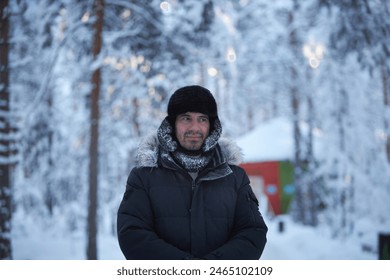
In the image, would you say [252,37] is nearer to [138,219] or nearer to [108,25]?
[108,25]

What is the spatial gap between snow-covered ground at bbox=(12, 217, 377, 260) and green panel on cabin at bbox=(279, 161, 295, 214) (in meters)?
3.90

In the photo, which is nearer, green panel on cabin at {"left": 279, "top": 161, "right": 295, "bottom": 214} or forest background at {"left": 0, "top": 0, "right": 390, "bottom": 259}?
forest background at {"left": 0, "top": 0, "right": 390, "bottom": 259}

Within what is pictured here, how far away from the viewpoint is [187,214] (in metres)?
2.07

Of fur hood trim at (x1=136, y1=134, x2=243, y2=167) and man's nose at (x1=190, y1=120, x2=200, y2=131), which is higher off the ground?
man's nose at (x1=190, y1=120, x2=200, y2=131)

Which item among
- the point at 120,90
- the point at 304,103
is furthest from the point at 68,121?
the point at 304,103

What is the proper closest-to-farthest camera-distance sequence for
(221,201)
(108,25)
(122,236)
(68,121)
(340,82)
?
(122,236) < (221,201) < (108,25) < (340,82) < (68,121)

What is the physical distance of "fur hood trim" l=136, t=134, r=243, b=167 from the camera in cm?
212

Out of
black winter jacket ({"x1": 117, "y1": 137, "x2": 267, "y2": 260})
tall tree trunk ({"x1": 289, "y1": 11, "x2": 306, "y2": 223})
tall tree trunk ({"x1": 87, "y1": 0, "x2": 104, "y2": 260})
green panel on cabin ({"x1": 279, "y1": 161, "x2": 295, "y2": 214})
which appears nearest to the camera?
black winter jacket ({"x1": 117, "y1": 137, "x2": 267, "y2": 260})

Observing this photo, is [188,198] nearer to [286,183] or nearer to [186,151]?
[186,151]

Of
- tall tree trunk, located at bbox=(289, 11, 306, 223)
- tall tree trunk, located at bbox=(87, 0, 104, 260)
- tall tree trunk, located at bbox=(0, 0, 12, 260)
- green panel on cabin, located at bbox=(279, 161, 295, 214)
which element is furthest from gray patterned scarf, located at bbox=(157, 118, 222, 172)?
green panel on cabin, located at bbox=(279, 161, 295, 214)

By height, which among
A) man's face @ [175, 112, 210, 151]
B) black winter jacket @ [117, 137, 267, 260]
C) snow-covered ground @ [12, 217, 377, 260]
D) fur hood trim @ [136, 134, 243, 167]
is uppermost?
man's face @ [175, 112, 210, 151]

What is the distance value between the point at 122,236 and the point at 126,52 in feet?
17.3

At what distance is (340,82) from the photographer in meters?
10.0

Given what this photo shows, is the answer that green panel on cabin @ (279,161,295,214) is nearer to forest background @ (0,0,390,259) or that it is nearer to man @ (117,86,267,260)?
forest background @ (0,0,390,259)
